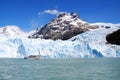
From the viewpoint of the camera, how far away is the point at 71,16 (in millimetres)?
191125

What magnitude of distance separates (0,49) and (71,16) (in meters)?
137

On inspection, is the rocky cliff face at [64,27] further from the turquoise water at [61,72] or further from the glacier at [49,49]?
the turquoise water at [61,72]

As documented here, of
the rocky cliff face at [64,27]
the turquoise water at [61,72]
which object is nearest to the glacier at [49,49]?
the turquoise water at [61,72]

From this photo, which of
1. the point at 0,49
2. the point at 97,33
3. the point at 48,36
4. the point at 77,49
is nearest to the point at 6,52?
the point at 0,49

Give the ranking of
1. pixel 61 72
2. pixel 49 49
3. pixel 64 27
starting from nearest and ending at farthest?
1. pixel 61 72
2. pixel 49 49
3. pixel 64 27

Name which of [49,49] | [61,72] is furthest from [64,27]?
[61,72]

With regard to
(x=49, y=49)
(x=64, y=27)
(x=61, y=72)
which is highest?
(x=64, y=27)

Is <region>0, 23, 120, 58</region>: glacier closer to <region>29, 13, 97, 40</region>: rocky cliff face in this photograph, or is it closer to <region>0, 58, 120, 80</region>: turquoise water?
<region>0, 58, 120, 80</region>: turquoise water

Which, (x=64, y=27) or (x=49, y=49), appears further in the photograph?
(x=64, y=27)

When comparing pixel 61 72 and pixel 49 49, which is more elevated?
pixel 49 49

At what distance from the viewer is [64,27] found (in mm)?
170125

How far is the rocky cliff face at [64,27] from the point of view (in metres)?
152

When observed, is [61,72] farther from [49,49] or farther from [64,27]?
[64,27]

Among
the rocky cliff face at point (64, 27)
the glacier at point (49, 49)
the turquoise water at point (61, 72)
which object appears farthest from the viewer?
the rocky cliff face at point (64, 27)
